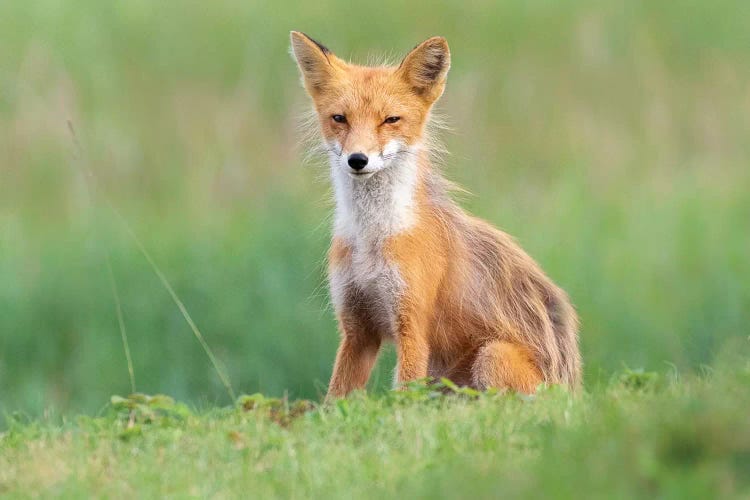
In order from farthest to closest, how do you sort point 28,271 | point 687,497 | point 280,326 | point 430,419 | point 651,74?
point 651,74 → point 28,271 → point 280,326 → point 430,419 → point 687,497

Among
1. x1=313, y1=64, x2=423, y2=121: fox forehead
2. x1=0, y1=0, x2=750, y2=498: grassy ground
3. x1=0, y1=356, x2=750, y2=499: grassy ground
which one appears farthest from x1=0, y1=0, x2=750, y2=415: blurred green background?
x1=0, y1=356, x2=750, y2=499: grassy ground

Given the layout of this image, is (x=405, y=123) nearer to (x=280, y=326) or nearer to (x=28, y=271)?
(x=280, y=326)

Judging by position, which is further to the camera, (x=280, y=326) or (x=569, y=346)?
(x=280, y=326)

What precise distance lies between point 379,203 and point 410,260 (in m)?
0.41

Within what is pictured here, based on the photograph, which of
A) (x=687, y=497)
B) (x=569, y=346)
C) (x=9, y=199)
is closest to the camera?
(x=687, y=497)

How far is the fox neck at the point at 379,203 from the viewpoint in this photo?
22.9ft

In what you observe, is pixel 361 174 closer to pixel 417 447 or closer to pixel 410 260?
pixel 410 260

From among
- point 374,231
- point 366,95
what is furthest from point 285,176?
point 374,231

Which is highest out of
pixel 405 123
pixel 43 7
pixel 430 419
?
pixel 43 7

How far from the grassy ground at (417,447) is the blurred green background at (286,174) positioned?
10.5ft

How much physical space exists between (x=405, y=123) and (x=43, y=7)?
7.94m

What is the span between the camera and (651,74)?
44.0 feet

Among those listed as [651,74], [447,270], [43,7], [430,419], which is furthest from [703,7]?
[430,419]

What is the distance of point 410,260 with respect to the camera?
686 centimetres
